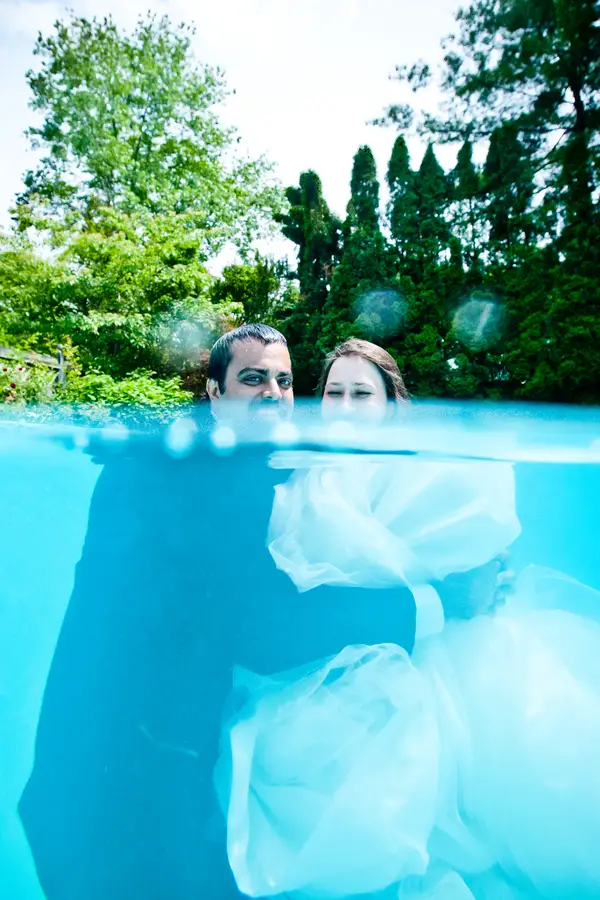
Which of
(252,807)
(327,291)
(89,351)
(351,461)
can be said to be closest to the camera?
(252,807)

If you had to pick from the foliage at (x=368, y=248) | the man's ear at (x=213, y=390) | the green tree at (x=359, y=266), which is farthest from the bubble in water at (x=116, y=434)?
the green tree at (x=359, y=266)

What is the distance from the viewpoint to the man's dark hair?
272 centimetres

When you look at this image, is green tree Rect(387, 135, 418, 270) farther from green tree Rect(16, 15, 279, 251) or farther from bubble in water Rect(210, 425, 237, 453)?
bubble in water Rect(210, 425, 237, 453)

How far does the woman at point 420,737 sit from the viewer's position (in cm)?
209

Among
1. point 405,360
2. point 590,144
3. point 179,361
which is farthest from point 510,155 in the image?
point 179,361

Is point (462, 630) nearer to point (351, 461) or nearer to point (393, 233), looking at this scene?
point (351, 461)

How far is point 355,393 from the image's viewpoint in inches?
111

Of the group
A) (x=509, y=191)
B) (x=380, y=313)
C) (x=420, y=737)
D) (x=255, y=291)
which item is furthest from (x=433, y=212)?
(x=420, y=737)

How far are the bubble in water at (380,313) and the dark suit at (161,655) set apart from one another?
12681 millimetres

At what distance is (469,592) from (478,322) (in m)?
12.7

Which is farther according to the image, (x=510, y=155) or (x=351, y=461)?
(x=510, y=155)

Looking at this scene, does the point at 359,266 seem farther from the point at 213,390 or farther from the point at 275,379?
the point at 275,379

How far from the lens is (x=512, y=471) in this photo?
290cm

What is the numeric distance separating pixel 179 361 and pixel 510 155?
8.77m
